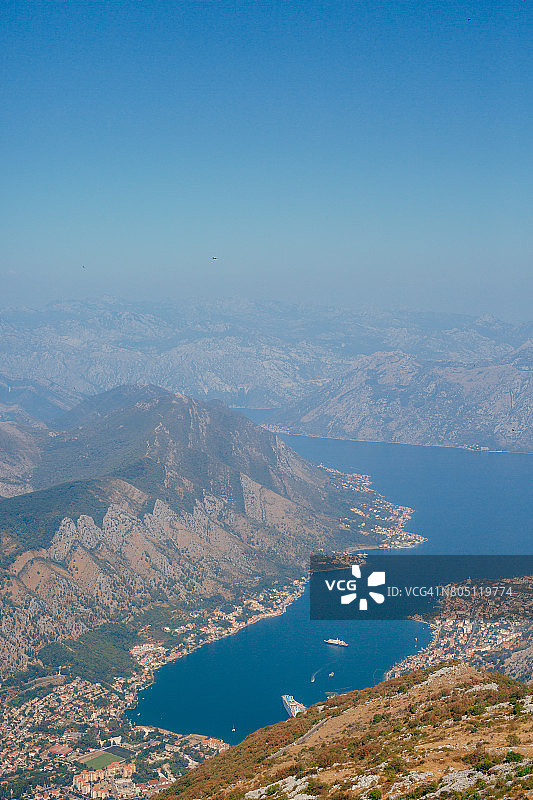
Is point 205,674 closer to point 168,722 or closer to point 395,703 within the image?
point 168,722

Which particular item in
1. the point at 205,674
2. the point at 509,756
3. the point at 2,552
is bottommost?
the point at 205,674

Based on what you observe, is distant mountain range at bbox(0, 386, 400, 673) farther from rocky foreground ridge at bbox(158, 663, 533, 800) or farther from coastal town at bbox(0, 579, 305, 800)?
rocky foreground ridge at bbox(158, 663, 533, 800)

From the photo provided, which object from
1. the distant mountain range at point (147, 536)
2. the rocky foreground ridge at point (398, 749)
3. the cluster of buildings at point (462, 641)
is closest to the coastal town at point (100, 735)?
the distant mountain range at point (147, 536)

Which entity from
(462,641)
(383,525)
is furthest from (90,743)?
(383,525)

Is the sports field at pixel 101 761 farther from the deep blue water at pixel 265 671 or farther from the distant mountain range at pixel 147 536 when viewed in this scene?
the distant mountain range at pixel 147 536

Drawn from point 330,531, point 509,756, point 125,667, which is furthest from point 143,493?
point 509,756
